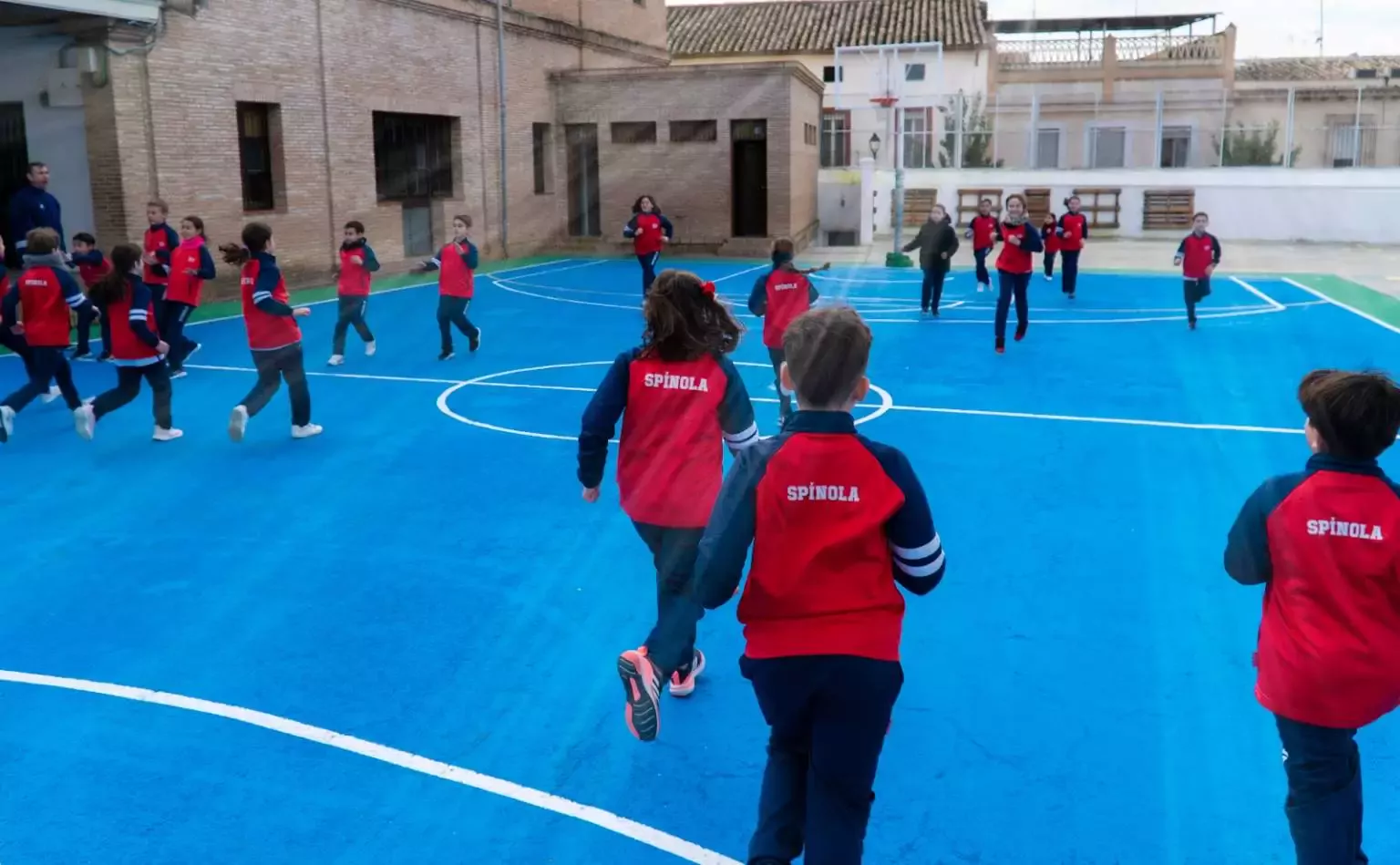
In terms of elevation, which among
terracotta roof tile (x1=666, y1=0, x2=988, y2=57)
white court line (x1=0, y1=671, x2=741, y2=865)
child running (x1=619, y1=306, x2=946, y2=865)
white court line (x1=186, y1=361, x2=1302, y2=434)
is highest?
terracotta roof tile (x1=666, y1=0, x2=988, y2=57)

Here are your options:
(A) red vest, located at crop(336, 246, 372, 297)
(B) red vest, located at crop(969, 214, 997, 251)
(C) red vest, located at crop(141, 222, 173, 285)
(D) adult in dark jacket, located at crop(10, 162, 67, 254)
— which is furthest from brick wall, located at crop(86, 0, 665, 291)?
Answer: (B) red vest, located at crop(969, 214, 997, 251)

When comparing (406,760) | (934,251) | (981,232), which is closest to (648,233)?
(934,251)

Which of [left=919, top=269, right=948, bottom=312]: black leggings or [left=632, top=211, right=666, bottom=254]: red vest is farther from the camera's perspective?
[left=632, top=211, right=666, bottom=254]: red vest

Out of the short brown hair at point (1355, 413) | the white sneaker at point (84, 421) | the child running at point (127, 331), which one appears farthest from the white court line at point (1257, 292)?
the short brown hair at point (1355, 413)

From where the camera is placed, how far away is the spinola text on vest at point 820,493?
294 centimetres

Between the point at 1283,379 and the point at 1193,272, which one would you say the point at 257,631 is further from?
the point at 1193,272

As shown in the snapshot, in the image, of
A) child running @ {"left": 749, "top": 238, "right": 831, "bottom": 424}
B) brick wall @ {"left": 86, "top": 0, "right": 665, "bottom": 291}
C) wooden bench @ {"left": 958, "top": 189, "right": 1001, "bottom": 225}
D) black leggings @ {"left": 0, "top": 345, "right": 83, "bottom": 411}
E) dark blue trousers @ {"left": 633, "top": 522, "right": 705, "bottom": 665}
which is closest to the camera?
dark blue trousers @ {"left": 633, "top": 522, "right": 705, "bottom": 665}

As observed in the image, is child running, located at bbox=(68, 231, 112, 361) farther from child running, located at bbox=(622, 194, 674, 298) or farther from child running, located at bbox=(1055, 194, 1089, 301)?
child running, located at bbox=(1055, 194, 1089, 301)

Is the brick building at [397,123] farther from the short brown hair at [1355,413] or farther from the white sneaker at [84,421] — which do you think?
the short brown hair at [1355,413]

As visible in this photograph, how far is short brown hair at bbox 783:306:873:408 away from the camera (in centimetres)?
301

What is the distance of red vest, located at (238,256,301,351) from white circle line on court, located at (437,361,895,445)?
1729 mm

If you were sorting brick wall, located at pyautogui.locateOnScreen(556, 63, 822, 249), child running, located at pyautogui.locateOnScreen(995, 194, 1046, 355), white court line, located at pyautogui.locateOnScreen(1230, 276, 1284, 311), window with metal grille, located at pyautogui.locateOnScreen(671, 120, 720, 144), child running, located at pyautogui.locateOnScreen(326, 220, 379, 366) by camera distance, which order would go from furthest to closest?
1. window with metal grille, located at pyautogui.locateOnScreen(671, 120, 720, 144)
2. brick wall, located at pyautogui.locateOnScreen(556, 63, 822, 249)
3. white court line, located at pyautogui.locateOnScreen(1230, 276, 1284, 311)
4. child running, located at pyautogui.locateOnScreen(995, 194, 1046, 355)
5. child running, located at pyautogui.locateOnScreen(326, 220, 379, 366)

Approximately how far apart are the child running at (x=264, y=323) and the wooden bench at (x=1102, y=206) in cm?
3019

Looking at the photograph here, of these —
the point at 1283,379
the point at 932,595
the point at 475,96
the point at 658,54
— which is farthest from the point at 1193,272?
the point at 658,54
